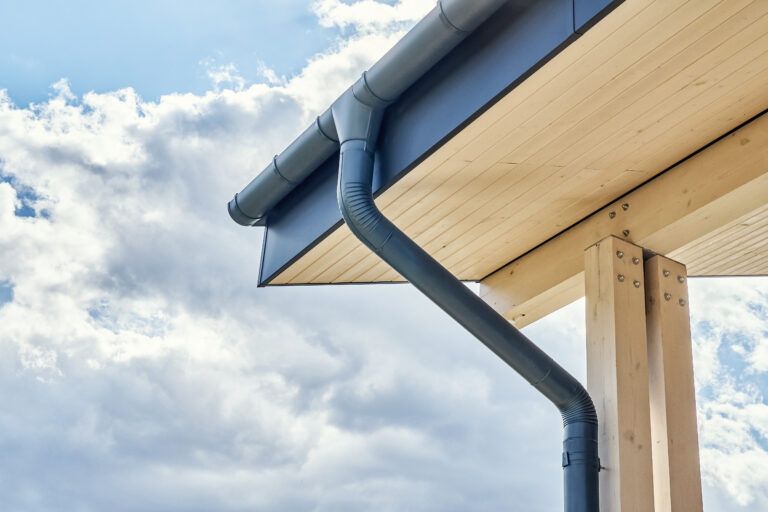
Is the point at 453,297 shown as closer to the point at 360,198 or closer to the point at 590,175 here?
the point at 360,198

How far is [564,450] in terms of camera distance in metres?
3.22

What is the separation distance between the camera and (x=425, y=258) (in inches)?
128

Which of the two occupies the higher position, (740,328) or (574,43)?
(740,328)

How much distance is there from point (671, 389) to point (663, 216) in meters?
0.64

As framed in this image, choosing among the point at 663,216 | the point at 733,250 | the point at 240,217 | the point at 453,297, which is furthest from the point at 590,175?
the point at 240,217

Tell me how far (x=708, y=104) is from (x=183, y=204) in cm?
1499

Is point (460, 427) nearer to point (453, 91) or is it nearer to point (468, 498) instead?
point (468, 498)

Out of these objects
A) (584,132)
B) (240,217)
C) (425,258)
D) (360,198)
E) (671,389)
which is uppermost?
(240,217)

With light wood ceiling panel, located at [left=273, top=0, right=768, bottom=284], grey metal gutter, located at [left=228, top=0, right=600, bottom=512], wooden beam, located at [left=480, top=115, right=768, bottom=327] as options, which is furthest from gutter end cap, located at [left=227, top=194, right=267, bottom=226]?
wooden beam, located at [left=480, top=115, right=768, bottom=327]

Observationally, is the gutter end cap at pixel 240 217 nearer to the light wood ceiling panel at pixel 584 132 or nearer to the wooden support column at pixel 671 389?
Answer: the light wood ceiling panel at pixel 584 132

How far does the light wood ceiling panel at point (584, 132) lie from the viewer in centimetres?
259

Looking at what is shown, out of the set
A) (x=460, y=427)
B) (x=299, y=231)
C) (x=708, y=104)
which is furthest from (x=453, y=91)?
(x=460, y=427)

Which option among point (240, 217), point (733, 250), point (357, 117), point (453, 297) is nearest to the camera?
point (453, 297)

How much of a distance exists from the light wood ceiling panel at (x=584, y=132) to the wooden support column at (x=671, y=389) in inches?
15.9
